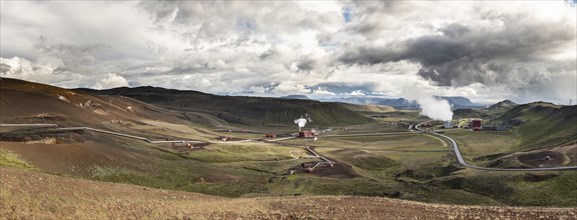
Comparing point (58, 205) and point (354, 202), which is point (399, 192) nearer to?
point (354, 202)

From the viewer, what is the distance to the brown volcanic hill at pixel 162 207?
34875 millimetres

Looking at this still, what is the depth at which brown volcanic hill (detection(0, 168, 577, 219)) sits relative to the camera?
114ft

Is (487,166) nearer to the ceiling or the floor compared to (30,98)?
nearer to the floor

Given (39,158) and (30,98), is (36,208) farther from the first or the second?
(30,98)

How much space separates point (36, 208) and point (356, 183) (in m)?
77.0

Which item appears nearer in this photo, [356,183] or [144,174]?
[144,174]

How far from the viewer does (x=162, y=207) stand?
133 ft

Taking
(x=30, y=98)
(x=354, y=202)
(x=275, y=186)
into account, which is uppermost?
(x=30, y=98)

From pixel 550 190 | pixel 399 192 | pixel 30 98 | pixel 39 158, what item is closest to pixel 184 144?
pixel 30 98

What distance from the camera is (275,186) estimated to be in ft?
314

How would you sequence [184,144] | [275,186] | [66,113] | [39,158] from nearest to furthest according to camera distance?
[39,158] < [275,186] < [184,144] < [66,113]

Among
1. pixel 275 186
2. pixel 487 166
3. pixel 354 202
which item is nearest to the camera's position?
pixel 354 202

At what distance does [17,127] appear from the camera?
14888 centimetres

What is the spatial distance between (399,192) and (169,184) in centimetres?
4782
